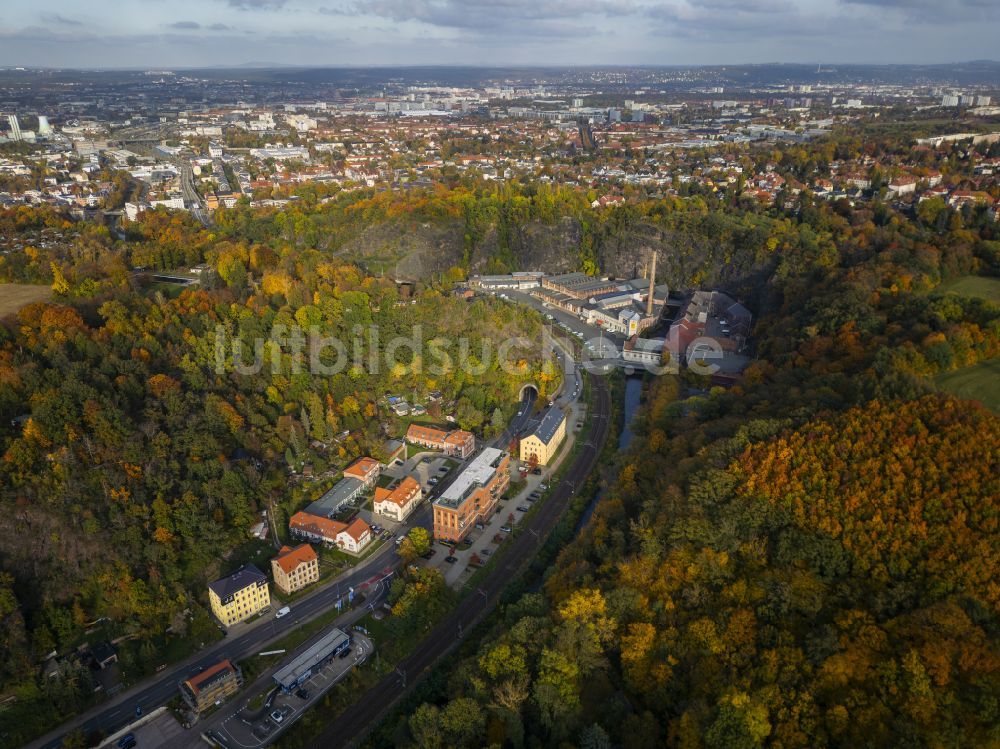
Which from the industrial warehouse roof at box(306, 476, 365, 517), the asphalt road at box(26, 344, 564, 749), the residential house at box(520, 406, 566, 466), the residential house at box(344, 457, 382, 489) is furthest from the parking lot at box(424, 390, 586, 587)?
the residential house at box(344, 457, 382, 489)

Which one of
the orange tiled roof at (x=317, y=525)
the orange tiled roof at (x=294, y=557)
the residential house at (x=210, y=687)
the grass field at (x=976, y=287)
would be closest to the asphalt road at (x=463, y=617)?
the residential house at (x=210, y=687)

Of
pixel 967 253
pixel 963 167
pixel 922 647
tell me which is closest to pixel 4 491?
pixel 922 647

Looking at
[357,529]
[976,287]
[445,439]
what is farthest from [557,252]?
[357,529]

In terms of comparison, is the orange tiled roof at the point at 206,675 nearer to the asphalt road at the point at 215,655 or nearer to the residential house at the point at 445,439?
the asphalt road at the point at 215,655

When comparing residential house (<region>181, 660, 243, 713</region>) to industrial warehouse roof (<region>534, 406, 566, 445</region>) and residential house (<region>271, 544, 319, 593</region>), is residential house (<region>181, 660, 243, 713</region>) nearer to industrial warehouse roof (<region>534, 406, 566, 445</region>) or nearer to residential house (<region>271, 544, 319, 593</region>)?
residential house (<region>271, 544, 319, 593</region>)

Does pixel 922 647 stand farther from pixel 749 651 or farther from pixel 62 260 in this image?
pixel 62 260

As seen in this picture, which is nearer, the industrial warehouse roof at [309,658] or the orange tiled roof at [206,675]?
the orange tiled roof at [206,675]
